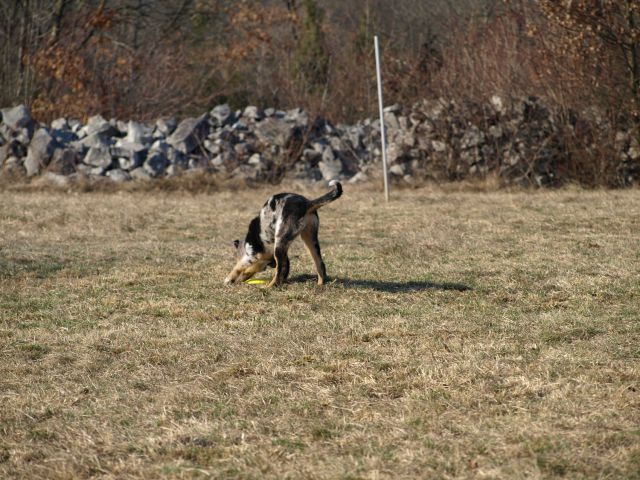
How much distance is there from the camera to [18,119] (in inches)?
714

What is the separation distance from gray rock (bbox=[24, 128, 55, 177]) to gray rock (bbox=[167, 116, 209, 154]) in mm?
2207

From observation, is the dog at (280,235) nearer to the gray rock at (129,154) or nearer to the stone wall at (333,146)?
the stone wall at (333,146)

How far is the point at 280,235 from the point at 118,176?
32.2 ft

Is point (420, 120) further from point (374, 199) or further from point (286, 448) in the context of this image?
point (286, 448)

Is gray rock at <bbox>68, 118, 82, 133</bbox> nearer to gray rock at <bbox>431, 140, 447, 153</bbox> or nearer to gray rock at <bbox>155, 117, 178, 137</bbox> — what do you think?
gray rock at <bbox>155, 117, 178, 137</bbox>

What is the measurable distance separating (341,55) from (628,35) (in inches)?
363

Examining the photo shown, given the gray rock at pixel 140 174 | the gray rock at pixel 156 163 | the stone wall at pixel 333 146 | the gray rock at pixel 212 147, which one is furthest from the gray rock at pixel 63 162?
the gray rock at pixel 212 147

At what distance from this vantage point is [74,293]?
27.0ft

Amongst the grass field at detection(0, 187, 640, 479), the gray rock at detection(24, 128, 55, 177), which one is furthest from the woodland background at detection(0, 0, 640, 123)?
the grass field at detection(0, 187, 640, 479)

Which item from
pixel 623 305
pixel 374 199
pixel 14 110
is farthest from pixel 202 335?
pixel 14 110

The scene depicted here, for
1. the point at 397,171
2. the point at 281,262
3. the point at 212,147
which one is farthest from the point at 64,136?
the point at 281,262

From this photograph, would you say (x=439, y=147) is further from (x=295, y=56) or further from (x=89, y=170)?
(x=295, y=56)

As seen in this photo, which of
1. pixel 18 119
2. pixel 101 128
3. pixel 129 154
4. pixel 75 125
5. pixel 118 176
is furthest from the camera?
pixel 75 125

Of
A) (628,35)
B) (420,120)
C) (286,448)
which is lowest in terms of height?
(286,448)
